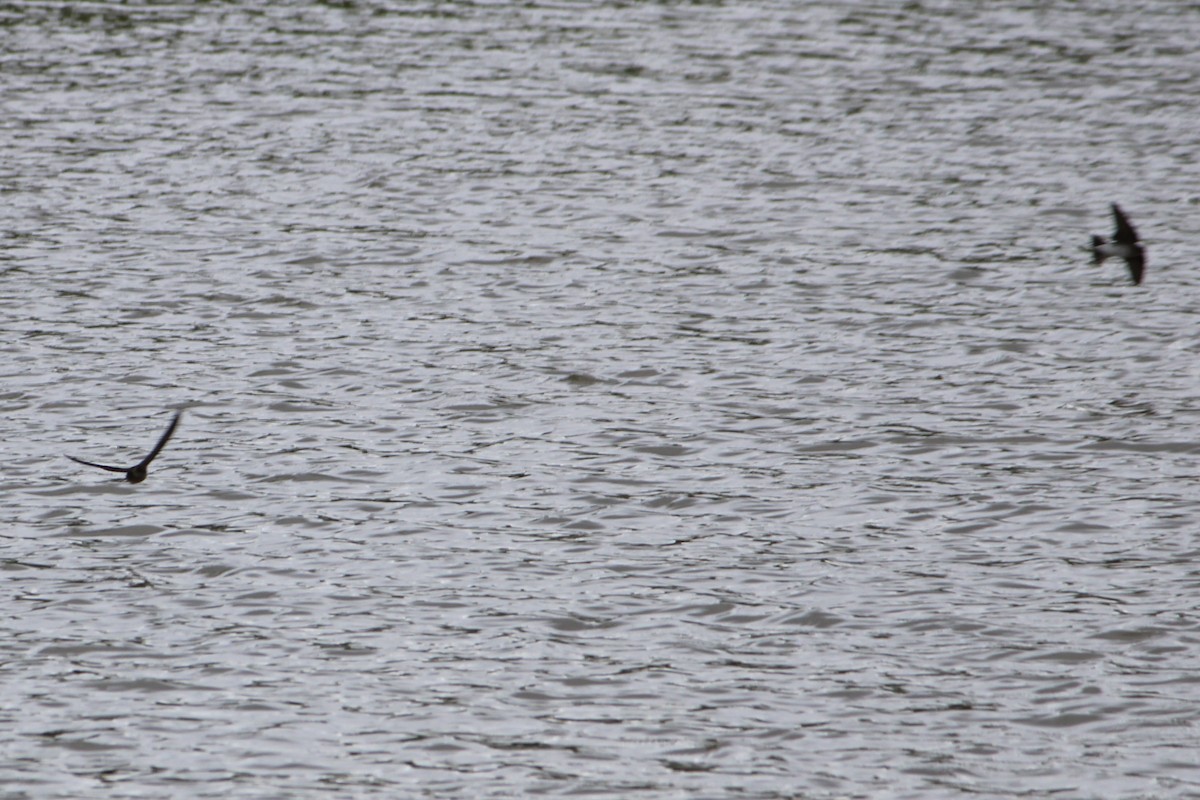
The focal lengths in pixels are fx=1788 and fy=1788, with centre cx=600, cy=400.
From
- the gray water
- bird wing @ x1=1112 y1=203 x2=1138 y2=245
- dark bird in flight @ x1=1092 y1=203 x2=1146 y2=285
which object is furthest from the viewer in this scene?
dark bird in flight @ x1=1092 y1=203 x2=1146 y2=285

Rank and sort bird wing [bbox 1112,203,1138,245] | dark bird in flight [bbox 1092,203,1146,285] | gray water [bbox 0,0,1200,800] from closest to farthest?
gray water [bbox 0,0,1200,800] → bird wing [bbox 1112,203,1138,245] → dark bird in flight [bbox 1092,203,1146,285]

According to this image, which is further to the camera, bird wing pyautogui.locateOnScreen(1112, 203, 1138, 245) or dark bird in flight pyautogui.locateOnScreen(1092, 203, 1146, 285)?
dark bird in flight pyautogui.locateOnScreen(1092, 203, 1146, 285)

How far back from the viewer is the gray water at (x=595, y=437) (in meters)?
14.0

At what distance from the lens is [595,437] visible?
66.7 feet

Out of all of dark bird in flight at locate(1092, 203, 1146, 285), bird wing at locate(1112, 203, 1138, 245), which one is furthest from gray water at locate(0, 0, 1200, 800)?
bird wing at locate(1112, 203, 1138, 245)

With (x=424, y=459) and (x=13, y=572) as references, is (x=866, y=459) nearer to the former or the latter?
(x=424, y=459)

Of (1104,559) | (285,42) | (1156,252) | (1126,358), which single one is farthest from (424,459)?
(285,42)

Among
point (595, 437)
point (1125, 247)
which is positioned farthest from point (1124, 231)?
point (595, 437)

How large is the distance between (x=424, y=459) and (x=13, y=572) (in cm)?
476

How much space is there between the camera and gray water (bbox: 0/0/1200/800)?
1396 centimetres

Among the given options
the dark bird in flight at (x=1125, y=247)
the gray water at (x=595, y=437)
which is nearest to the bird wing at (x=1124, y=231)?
the dark bird in flight at (x=1125, y=247)

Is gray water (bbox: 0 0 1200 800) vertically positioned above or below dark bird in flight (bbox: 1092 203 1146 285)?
below

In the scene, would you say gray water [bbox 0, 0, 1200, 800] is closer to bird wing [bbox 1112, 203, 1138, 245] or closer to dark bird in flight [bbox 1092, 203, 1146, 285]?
dark bird in flight [bbox 1092, 203, 1146, 285]

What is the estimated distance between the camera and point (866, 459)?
64.6 ft
